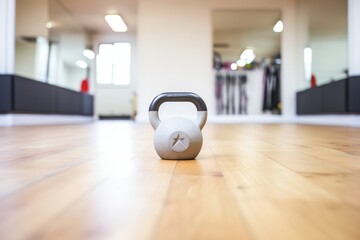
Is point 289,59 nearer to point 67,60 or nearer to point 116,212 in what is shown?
point 67,60

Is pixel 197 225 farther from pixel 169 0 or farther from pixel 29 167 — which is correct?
pixel 169 0

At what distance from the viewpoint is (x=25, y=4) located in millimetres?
5594

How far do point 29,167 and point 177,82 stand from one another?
643 centimetres

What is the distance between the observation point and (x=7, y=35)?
4.64 m

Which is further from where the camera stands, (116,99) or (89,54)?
(116,99)

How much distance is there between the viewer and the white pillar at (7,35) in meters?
4.62

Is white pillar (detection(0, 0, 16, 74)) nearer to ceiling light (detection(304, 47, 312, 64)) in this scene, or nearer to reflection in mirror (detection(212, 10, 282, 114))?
reflection in mirror (detection(212, 10, 282, 114))

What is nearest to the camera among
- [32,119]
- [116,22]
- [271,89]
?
[32,119]

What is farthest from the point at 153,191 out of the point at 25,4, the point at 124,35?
the point at 124,35

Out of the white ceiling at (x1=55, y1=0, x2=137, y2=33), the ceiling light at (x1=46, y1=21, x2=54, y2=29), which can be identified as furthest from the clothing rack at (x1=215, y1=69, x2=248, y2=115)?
the ceiling light at (x1=46, y1=21, x2=54, y2=29)

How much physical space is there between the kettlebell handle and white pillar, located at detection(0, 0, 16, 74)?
13.3ft

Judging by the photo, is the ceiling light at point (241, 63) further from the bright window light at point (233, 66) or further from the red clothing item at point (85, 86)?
the red clothing item at point (85, 86)

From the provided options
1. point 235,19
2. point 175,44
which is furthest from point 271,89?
point 175,44

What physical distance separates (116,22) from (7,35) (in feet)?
14.1
